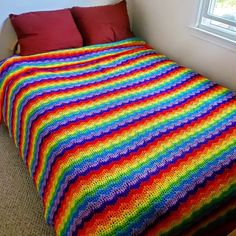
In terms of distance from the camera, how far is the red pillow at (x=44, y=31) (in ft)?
6.74

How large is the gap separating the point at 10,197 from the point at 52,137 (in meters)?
0.63

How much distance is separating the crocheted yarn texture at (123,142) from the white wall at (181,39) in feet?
0.55

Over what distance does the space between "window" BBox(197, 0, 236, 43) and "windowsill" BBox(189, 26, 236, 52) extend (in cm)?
4

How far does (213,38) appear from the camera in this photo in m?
1.97

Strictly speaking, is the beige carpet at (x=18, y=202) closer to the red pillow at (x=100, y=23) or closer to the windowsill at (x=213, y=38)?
the red pillow at (x=100, y=23)

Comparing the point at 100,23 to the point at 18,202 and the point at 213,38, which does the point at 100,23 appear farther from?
the point at 18,202

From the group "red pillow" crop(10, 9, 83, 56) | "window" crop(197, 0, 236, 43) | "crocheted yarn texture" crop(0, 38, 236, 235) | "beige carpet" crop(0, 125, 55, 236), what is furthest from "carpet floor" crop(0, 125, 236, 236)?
"window" crop(197, 0, 236, 43)

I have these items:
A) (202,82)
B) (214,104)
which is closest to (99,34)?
(202,82)

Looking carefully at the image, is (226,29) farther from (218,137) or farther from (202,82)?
(218,137)

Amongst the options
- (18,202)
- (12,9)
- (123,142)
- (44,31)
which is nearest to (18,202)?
(18,202)

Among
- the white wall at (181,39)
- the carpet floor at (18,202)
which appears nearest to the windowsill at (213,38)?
the white wall at (181,39)

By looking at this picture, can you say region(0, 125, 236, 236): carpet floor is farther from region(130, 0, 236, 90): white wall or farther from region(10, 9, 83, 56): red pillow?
region(130, 0, 236, 90): white wall

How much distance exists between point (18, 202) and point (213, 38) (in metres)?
1.78

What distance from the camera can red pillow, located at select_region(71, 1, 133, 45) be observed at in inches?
89.1
